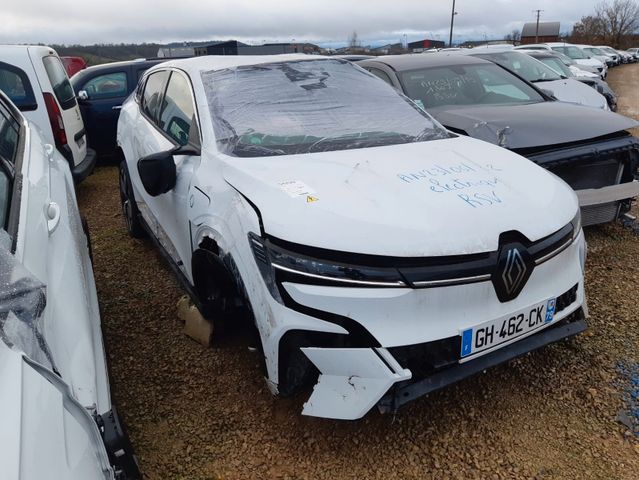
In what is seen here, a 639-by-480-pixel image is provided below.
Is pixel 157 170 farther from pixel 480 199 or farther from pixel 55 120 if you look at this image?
pixel 55 120

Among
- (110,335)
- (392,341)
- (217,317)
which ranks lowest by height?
(110,335)

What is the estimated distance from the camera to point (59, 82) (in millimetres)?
5949

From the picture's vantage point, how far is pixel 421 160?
8.20 ft

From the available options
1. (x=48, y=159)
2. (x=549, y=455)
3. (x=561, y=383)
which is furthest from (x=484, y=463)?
(x=48, y=159)

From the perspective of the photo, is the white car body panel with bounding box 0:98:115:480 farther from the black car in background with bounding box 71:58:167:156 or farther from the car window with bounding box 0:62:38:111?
the black car in background with bounding box 71:58:167:156

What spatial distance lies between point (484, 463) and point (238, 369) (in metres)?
1.32

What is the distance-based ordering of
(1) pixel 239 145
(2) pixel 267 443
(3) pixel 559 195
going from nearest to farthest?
(2) pixel 267 443
(3) pixel 559 195
(1) pixel 239 145

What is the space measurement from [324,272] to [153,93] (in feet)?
8.82

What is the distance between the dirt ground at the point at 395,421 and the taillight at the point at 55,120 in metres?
3.13

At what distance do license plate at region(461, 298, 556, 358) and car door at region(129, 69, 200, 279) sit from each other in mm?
1538

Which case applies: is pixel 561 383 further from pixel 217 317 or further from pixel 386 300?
pixel 217 317

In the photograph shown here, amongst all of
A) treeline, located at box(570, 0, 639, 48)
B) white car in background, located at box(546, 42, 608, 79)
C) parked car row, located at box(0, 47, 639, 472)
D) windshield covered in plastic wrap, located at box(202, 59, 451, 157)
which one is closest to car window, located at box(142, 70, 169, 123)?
parked car row, located at box(0, 47, 639, 472)

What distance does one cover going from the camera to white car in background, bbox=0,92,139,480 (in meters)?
1.01

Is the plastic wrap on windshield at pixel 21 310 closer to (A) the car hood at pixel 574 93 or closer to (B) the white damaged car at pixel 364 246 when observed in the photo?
(B) the white damaged car at pixel 364 246
